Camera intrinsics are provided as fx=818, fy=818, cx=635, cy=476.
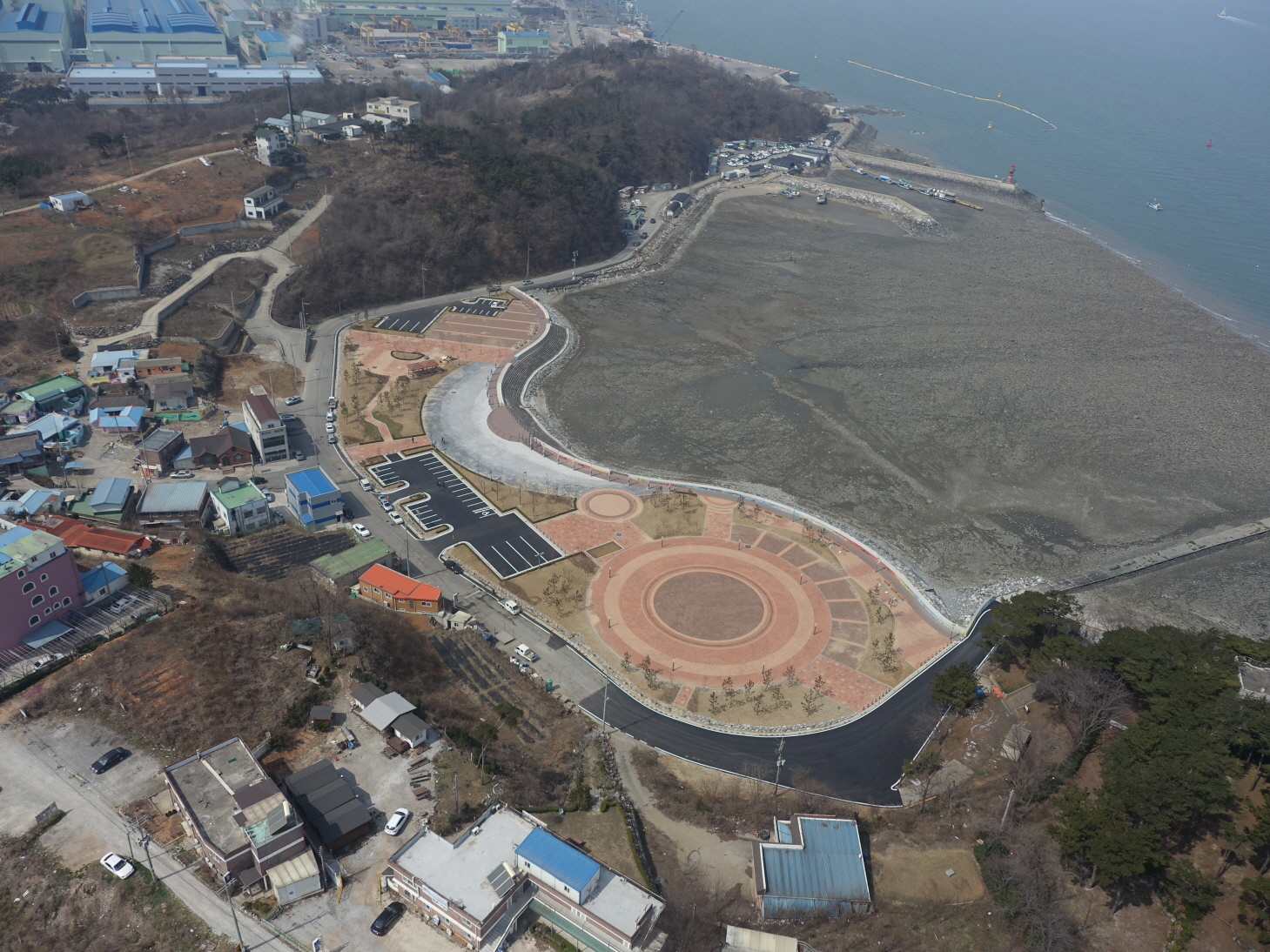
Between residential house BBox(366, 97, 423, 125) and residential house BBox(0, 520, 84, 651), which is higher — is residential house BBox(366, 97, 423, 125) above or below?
above

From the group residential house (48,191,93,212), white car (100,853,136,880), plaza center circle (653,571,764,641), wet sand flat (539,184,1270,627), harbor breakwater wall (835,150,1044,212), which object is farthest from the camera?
harbor breakwater wall (835,150,1044,212)

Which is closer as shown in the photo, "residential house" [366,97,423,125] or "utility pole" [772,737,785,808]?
"utility pole" [772,737,785,808]

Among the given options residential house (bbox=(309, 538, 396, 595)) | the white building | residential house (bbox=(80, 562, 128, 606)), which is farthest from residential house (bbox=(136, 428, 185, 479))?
the white building

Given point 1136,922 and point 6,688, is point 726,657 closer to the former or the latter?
point 1136,922

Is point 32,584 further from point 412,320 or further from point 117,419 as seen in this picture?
point 412,320

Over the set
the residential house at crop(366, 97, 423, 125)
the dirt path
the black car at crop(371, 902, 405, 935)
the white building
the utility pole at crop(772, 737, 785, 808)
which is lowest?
the utility pole at crop(772, 737, 785, 808)

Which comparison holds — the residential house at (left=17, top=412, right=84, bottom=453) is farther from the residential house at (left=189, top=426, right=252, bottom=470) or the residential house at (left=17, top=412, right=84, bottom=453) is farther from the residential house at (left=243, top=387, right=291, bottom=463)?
the residential house at (left=243, top=387, right=291, bottom=463)

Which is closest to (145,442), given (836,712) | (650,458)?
(650,458)

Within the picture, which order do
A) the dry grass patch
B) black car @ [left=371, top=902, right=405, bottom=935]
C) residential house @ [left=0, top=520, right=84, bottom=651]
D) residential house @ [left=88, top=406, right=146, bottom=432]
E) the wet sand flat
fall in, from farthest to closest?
the wet sand flat < residential house @ [left=88, top=406, right=146, bottom=432] < the dry grass patch < residential house @ [left=0, top=520, right=84, bottom=651] < black car @ [left=371, top=902, right=405, bottom=935]
